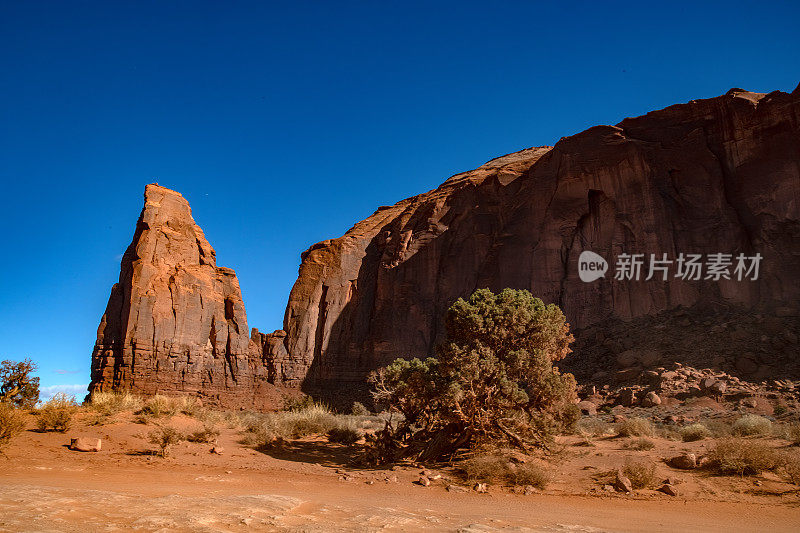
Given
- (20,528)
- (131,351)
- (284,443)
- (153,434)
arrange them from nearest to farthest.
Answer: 1. (20,528)
2. (153,434)
3. (284,443)
4. (131,351)

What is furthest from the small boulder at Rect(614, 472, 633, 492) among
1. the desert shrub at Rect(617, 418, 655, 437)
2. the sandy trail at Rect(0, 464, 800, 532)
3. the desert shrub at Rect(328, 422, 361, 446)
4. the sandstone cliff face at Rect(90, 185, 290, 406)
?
the sandstone cliff face at Rect(90, 185, 290, 406)

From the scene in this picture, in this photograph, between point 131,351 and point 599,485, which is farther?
point 131,351

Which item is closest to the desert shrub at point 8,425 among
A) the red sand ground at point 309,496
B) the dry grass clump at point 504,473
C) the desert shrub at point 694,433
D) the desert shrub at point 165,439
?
the red sand ground at point 309,496

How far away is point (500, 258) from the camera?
40.4 m

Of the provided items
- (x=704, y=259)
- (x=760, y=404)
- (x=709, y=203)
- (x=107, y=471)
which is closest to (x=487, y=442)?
(x=107, y=471)

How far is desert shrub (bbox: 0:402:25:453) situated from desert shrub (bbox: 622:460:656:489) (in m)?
13.2

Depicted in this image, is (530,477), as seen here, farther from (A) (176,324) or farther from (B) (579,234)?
(A) (176,324)

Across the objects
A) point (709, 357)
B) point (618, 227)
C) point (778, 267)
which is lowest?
point (709, 357)

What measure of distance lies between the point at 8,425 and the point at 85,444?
1619mm

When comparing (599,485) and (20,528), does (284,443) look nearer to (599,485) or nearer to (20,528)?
(599,485)

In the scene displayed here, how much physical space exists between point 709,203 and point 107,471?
3503 centimetres

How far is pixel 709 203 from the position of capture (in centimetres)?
3178

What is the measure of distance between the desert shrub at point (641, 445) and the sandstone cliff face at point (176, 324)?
27061mm

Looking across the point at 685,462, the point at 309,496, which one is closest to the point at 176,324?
the point at 309,496
